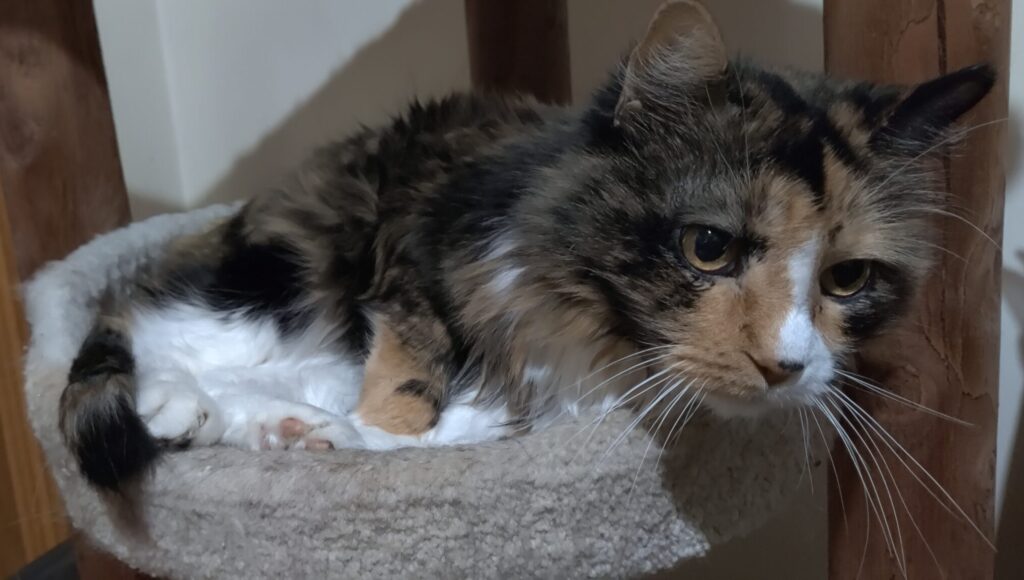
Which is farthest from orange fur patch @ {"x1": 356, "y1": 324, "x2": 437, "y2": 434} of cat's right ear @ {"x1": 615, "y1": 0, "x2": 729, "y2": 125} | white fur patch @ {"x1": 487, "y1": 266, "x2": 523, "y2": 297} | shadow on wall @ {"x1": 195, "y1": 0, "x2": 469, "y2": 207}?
shadow on wall @ {"x1": 195, "y1": 0, "x2": 469, "y2": 207}

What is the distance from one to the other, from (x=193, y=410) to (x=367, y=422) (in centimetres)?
19

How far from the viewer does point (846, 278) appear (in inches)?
32.4

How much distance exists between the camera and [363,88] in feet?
5.61

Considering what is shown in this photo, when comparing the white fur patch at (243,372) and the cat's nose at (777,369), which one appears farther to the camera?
the white fur patch at (243,372)

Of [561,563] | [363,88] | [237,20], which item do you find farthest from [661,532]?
[237,20]

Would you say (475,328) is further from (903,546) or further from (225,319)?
(903,546)

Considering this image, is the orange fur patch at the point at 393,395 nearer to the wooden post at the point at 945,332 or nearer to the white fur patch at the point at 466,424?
the white fur patch at the point at 466,424

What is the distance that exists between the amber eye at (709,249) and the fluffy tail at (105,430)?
50 centimetres

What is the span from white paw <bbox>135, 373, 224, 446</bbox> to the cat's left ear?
27.3 inches

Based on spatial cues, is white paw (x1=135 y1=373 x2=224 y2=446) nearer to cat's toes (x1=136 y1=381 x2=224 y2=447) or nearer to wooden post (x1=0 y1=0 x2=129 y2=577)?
cat's toes (x1=136 y1=381 x2=224 y2=447)

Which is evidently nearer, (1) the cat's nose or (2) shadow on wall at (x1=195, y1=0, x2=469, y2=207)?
(1) the cat's nose

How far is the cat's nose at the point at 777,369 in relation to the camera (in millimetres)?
713

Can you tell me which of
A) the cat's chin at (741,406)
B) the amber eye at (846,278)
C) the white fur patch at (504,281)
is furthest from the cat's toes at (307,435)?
the amber eye at (846,278)

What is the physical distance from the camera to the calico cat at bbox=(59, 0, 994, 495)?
74 centimetres
